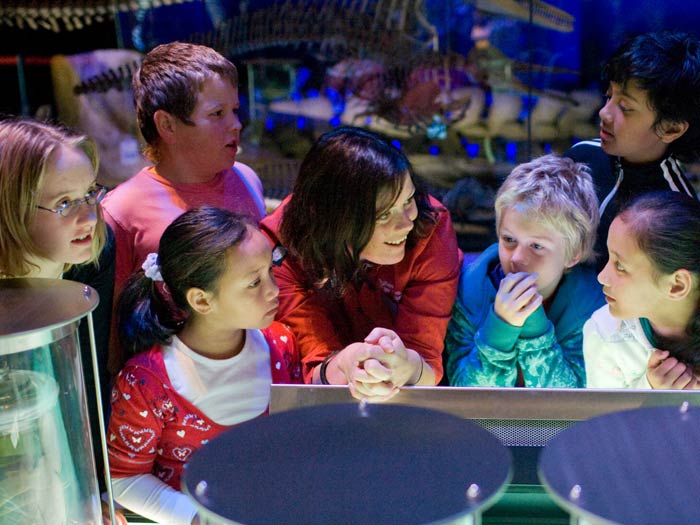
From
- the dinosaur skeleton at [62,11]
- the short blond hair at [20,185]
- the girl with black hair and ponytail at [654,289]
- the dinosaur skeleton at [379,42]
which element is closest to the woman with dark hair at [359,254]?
the girl with black hair and ponytail at [654,289]

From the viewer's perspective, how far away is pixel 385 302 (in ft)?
6.17

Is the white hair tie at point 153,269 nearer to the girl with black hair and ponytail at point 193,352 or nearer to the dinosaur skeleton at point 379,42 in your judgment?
the girl with black hair and ponytail at point 193,352

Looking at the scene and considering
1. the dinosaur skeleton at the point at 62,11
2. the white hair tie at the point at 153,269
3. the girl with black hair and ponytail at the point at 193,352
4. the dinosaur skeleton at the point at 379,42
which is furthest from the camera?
the dinosaur skeleton at the point at 62,11

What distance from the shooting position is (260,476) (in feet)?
2.73

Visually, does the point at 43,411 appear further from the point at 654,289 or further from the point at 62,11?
the point at 62,11

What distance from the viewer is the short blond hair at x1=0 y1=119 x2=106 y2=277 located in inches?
55.2

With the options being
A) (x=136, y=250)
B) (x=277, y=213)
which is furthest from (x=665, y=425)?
(x=136, y=250)

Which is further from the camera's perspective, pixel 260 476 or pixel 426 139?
pixel 426 139

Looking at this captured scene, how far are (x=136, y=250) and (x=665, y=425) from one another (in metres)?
1.42

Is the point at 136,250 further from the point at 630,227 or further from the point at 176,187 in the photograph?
the point at 630,227

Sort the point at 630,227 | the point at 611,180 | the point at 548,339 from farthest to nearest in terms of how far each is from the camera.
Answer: the point at 611,180
the point at 548,339
the point at 630,227

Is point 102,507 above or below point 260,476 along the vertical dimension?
below

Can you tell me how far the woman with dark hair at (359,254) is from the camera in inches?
66.4

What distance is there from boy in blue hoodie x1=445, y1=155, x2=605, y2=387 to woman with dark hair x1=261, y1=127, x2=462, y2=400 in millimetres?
89
